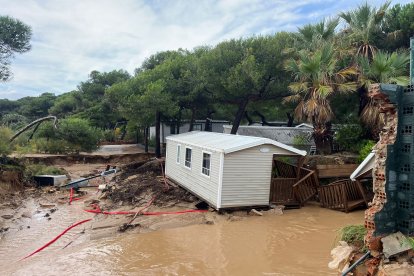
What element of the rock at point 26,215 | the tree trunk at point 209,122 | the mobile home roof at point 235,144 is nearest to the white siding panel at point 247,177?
the mobile home roof at point 235,144

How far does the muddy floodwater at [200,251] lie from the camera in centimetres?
831

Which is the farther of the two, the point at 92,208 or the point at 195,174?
the point at 92,208

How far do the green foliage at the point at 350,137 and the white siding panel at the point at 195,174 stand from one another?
8025 mm

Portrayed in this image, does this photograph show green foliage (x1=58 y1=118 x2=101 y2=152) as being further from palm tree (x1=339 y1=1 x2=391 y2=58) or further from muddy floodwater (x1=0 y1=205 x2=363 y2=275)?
palm tree (x1=339 y1=1 x2=391 y2=58)

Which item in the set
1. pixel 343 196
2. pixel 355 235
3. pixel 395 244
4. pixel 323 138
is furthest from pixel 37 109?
pixel 395 244

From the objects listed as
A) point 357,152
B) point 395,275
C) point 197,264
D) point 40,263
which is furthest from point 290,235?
point 357,152

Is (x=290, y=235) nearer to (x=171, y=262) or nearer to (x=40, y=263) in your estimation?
(x=171, y=262)

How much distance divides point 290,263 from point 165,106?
51.8 feet

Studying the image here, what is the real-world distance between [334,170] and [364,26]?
24.7 ft

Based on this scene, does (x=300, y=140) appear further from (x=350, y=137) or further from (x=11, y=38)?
(x=11, y=38)

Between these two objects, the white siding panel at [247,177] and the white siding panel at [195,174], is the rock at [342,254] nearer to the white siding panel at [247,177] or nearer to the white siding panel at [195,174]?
the white siding panel at [247,177]

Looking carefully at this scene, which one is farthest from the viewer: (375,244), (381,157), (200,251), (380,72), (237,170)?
(380,72)

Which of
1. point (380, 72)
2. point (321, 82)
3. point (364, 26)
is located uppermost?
point (364, 26)

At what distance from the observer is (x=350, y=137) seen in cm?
1714
